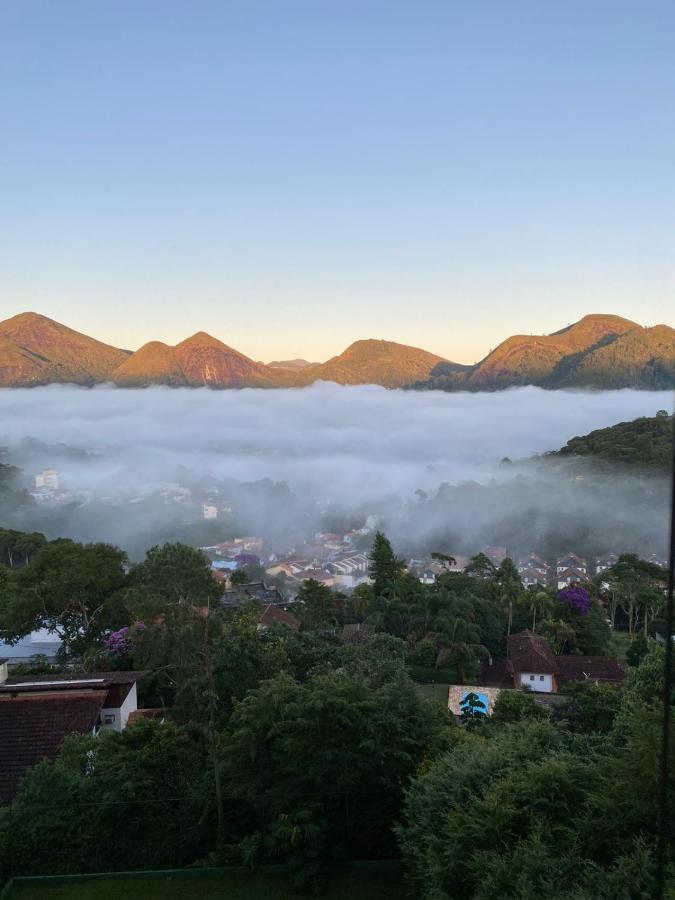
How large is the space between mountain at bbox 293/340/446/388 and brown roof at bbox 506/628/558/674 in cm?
10819

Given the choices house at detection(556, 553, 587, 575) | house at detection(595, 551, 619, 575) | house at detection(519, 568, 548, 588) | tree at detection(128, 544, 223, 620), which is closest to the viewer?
tree at detection(128, 544, 223, 620)

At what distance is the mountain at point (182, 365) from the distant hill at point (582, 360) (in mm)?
40848

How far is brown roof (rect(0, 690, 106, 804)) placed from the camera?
32.3 feet

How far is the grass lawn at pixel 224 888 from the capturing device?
7.30 m

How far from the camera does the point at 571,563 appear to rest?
45.3 m

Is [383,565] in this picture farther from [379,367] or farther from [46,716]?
[379,367]

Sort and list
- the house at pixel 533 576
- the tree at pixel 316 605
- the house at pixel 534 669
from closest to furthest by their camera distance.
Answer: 1. the house at pixel 534 669
2. the tree at pixel 316 605
3. the house at pixel 533 576

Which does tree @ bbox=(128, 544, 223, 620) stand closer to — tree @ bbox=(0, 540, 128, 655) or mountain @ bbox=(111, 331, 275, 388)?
tree @ bbox=(0, 540, 128, 655)

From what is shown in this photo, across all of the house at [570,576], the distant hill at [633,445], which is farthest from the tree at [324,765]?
the distant hill at [633,445]

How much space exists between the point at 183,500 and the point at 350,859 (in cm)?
7687

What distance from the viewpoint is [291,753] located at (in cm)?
774

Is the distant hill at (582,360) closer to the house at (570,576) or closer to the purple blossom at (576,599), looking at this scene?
the house at (570,576)

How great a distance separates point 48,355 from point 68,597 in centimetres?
10035

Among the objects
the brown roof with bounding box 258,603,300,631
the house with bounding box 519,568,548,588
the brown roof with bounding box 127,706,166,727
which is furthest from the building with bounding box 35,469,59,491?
the brown roof with bounding box 127,706,166,727
